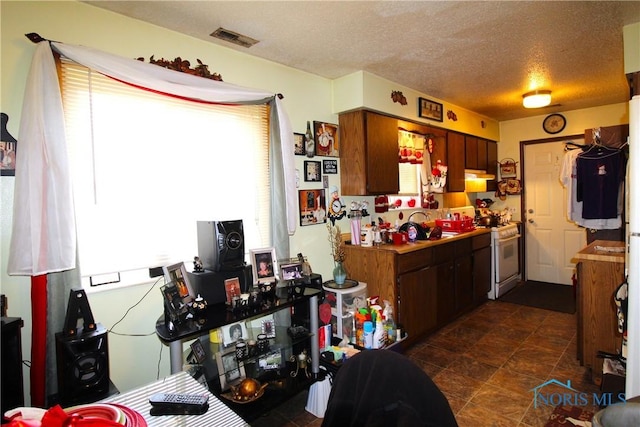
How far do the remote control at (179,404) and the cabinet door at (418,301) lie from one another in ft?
6.96

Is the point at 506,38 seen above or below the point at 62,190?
above

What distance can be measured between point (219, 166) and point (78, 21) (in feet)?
3.58

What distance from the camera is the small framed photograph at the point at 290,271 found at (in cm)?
226

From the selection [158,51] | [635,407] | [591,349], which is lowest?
[591,349]

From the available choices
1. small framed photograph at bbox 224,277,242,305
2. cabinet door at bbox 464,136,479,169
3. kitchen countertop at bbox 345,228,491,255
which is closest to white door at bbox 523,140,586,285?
cabinet door at bbox 464,136,479,169

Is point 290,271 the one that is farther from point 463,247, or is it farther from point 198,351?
point 463,247

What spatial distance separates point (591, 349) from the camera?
2512 mm

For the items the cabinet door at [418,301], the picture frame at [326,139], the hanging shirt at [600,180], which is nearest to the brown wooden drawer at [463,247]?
the cabinet door at [418,301]

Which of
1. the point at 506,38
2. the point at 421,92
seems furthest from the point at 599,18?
the point at 421,92

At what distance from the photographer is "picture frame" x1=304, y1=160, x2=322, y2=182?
2.95 metres

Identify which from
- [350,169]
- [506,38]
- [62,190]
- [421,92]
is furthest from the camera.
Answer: [421,92]

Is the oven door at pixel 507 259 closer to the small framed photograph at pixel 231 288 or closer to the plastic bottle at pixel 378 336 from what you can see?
the plastic bottle at pixel 378 336

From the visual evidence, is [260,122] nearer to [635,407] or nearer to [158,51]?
[158,51]

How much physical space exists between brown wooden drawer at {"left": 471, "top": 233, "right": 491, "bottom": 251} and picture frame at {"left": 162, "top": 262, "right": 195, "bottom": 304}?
328 cm
